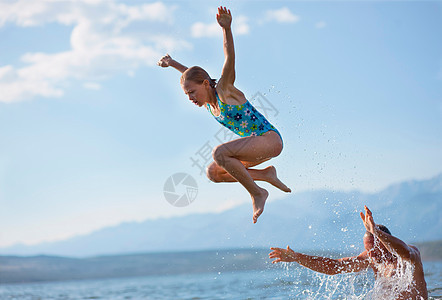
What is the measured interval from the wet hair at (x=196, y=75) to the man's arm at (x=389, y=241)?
7.26ft

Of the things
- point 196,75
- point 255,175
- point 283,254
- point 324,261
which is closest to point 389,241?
point 324,261

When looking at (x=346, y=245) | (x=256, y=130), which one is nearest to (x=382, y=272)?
(x=346, y=245)

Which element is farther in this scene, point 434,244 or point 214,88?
point 434,244

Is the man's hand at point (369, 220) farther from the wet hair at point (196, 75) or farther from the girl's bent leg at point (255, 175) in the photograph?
the wet hair at point (196, 75)

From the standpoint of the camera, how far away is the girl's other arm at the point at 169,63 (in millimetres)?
6460

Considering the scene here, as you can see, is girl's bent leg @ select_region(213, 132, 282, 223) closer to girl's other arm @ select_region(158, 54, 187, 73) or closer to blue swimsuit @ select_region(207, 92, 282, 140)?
blue swimsuit @ select_region(207, 92, 282, 140)

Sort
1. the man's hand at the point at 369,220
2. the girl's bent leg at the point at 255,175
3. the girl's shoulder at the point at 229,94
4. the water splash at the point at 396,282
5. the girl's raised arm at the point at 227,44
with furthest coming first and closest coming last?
the girl's bent leg at the point at 255,175 < the water splash at the point at 396,282 < the girl's shoulder at the point at 229,94 < the girl's raised arm at the point at 227,44 < the man's hand at the point at 369,220

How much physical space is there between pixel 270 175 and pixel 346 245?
160cm

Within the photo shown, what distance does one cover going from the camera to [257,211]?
598 centimetres

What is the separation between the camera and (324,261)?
6.75 metres

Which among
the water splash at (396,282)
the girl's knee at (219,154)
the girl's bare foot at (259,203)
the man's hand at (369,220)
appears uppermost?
the girl's knee at (219,154)

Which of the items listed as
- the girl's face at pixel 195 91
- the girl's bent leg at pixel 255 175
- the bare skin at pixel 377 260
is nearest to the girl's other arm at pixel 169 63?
the girl's face at pixel 195 91

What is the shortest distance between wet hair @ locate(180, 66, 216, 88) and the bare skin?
2.18 metres

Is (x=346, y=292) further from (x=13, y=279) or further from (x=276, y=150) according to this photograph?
(x=13, y=279)
